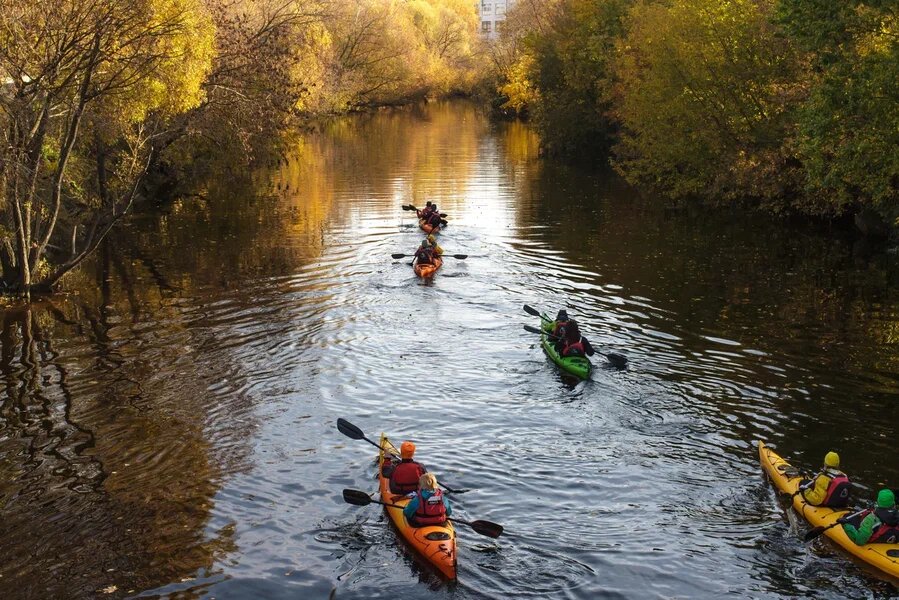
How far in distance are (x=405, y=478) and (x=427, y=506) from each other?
114 cm

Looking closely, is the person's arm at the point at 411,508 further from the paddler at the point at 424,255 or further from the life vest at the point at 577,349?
the paddler at the point at 424,255

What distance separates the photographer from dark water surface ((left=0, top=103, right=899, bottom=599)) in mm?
13328

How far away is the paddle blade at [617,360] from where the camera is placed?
21141mm

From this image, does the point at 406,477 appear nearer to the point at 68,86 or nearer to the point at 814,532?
the point at 814,532

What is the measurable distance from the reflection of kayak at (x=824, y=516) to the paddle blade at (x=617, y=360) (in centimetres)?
483

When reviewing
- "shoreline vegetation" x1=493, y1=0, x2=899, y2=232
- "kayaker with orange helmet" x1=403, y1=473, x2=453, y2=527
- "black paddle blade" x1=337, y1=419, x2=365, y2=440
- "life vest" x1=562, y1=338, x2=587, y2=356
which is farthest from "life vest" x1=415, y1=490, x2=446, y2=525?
"shoreline vegetation" x1=493, y1=0, x2=899, y2=232

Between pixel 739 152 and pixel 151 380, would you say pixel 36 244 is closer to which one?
pixel 151 380

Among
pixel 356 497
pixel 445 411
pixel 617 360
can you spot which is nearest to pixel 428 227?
pixel 617 360

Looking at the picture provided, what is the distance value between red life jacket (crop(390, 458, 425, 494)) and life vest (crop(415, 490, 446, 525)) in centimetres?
97

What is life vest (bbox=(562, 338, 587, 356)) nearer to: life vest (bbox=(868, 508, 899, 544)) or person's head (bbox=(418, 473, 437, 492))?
person's head (bbox=(418, 473, 437, 492))

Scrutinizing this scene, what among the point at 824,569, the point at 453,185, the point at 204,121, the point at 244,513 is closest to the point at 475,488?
the point at 244,513

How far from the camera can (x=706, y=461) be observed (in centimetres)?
1655

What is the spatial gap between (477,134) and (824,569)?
237 feet

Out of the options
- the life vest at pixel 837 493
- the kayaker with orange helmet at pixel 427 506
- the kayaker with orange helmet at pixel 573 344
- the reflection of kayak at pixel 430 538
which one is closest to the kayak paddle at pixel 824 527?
the life vest at pixel 837 493
